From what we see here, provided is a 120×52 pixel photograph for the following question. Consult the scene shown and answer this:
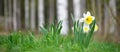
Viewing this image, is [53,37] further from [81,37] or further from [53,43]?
[81,37]

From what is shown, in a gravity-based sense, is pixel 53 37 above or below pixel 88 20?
below

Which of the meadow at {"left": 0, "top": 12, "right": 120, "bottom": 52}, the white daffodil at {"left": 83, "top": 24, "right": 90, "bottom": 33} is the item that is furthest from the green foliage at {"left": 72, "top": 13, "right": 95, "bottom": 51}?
the white daffodil at {"left": 83, "top": 24, "right": 90, "bottom": 33}

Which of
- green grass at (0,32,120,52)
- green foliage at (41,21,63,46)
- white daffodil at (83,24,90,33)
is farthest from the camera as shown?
white daffodil at (83,24,90,33)

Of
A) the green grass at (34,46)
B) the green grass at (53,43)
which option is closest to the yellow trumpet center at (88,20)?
the green grass at (53,43)

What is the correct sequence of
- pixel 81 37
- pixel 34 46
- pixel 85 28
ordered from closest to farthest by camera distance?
pixel 34 46 < pixel 81 37 < pixel 85 28

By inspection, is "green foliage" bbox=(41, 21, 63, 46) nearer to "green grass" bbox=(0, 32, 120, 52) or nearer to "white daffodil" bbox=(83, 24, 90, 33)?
"green grass" bbox=(0, 32, 120, 52)

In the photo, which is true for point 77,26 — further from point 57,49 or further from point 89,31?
point 57,49

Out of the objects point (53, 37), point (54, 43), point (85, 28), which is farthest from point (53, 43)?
point (85, 28)

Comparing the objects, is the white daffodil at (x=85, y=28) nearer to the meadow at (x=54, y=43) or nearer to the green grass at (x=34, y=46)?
the meadow at (x=54, y=43)

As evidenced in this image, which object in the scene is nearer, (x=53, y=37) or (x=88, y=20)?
(x=53, y=37)

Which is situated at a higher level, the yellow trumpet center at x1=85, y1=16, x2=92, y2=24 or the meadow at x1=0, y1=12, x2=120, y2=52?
the yellow trumpet center at x1=85, y1=16, x2=92, y2=24

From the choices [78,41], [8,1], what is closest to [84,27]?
[78,41]
